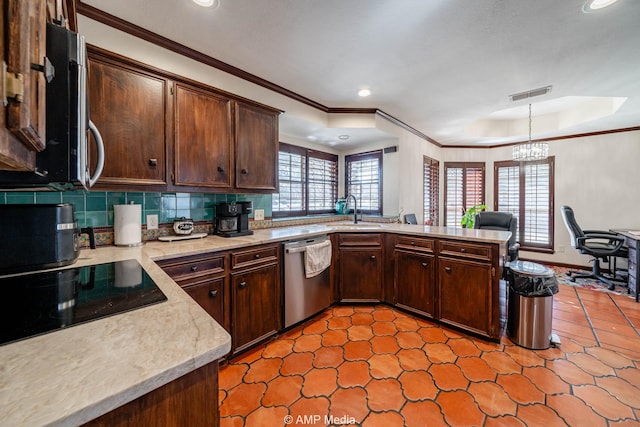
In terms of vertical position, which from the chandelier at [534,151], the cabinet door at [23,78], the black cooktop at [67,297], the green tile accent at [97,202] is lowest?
the black cooktop at [67,297]

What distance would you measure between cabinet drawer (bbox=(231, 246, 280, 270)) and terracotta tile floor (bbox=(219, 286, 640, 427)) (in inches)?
29.2

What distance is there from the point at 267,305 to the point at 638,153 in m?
5.94

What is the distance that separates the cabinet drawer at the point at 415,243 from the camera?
8.13 ft

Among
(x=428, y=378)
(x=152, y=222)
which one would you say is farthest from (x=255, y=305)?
(x=428, y=378)

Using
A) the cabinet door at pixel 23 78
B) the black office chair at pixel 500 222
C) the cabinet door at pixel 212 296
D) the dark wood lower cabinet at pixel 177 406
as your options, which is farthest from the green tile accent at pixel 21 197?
the black office chair at pixel 500 222

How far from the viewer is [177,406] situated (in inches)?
21.4

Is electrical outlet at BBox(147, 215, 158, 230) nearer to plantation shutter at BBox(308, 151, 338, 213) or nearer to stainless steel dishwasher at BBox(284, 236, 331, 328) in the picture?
stainless steel dishwasher at BBox(284, 236, 331, 328)

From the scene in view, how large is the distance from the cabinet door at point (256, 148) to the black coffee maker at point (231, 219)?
20 centimetres

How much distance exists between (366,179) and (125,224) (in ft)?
10.6

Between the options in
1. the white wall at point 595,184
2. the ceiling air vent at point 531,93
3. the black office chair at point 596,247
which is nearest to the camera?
the ceiling air vent at point 531,93

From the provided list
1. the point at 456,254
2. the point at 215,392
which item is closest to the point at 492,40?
the point at 456,254

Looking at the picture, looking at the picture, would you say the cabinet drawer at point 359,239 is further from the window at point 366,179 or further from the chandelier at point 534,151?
the chandelier at point 534,151

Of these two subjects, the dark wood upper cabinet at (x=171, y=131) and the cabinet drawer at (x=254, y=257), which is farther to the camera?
the cabinet drawer at (x=254, y=257)

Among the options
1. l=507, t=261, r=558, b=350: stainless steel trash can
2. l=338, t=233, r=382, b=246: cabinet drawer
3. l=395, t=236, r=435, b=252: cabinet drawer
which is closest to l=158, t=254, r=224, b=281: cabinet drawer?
l=338, t=233, r=382, b=246: cabinet drawer
